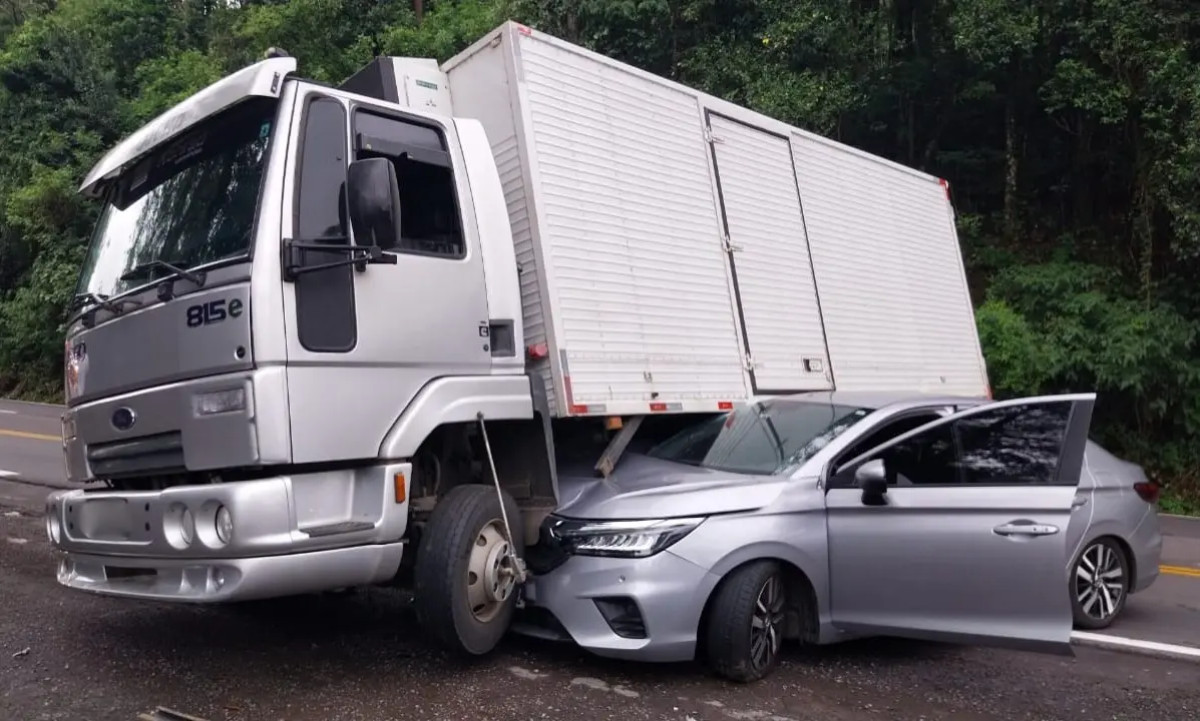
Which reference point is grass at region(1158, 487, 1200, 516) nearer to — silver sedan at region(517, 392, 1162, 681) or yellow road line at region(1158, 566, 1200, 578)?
yellow road line at region(1158, 566, 1200, 578)

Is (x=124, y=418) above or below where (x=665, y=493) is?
above

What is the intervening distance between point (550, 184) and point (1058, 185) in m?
14.0

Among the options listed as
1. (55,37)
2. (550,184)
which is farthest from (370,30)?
(550,184)

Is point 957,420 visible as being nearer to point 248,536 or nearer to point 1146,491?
point 1146,491

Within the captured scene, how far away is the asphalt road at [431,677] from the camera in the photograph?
4.76 meters

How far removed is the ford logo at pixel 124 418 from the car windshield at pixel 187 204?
64 centimetres

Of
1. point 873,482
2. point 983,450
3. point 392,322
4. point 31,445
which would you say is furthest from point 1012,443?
point 31,445

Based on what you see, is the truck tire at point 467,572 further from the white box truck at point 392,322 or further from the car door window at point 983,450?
the car door window at point 983,450

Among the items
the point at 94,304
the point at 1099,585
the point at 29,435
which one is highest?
the point at 29,435

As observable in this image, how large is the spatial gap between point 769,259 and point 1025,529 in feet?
10.3

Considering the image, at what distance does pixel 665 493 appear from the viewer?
5.32 m

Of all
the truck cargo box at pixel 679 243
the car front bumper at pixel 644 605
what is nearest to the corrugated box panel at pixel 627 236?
the truck cargo box at pixel 679 243

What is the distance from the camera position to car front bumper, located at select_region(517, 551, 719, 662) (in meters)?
4.95

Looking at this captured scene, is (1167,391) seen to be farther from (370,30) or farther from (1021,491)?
(370,30)
